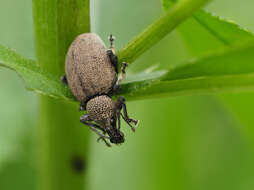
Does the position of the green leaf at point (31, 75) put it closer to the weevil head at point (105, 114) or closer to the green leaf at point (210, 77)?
the green leaf at point (210, 77)

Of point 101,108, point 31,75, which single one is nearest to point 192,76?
point 31,75

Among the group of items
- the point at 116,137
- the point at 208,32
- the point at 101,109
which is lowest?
the point at 116,137

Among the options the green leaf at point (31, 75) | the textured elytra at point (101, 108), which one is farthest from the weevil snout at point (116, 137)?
the green leaf at point (31, 75)

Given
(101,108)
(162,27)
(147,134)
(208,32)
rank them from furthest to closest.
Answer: (147,134) → (101,108) → (208,32) → (162,27)

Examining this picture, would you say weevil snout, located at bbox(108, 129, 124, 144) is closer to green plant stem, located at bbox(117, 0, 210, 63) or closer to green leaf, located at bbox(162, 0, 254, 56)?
green leaf, located at bbox(162, 0, 254, 56)

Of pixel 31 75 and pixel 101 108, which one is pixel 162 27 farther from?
pixel 101 108

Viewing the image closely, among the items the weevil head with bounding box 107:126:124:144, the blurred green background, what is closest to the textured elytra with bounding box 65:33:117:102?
the weevil head with bounding box 107:126:124:144
